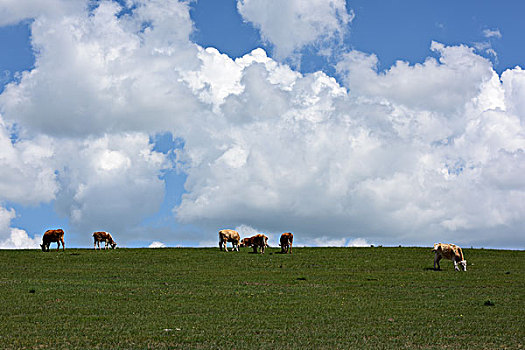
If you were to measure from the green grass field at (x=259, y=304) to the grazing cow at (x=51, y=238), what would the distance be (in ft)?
37.7

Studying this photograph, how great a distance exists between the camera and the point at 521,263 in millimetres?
46719

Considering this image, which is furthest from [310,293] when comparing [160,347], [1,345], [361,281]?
[1,345]

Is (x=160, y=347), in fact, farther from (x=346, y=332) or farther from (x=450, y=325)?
(x=450, y=325)

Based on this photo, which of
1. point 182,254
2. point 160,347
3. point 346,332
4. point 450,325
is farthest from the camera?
point 182,254

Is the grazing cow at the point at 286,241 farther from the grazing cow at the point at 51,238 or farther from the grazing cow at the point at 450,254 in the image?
the grazing cow at the point at 51,238

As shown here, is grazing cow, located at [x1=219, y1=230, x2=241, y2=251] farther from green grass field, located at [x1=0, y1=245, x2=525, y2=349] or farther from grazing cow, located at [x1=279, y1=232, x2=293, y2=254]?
green grass field, located at [x1=0, y1=245, x2=525, y2=349]

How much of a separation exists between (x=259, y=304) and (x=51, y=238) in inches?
1582

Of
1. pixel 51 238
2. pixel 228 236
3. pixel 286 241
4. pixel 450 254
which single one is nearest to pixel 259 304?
pixel 450 254

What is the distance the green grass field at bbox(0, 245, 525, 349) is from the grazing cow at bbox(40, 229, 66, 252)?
37.7 ft

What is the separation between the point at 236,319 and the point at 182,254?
3038 cm

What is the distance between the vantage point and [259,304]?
24719 millimetres

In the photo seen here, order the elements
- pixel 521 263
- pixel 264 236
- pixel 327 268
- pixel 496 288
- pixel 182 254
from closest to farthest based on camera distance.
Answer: pixel 496 288 < pixel 327 268 < pixel 521 263 < pixel 182 254 < pixel 264 236

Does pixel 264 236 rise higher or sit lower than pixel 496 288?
higher

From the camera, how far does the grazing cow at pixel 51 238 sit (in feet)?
191
